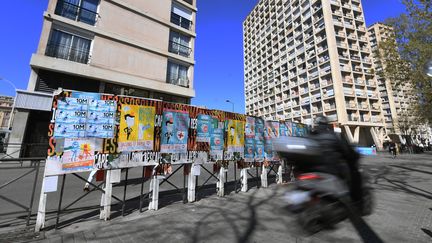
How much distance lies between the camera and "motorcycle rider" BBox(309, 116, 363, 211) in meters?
3.25

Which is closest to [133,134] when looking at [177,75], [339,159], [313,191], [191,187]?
[191,187]

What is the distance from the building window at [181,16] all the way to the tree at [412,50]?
17.7 metres

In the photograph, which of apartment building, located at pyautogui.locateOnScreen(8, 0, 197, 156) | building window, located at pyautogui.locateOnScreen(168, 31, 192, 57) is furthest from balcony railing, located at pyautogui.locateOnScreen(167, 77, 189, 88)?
building window, located at pyautogui.locateOnScreen(168, 31, 192, 57)

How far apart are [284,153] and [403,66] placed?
12.7 meters

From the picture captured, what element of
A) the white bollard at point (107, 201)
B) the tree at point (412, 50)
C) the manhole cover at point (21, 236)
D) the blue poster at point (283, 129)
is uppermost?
the tree at point (412, 50)

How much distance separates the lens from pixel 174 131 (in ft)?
17.0

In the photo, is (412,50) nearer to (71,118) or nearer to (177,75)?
(71,118)

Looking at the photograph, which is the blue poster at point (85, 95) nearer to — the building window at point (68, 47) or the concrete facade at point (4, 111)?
the building window at point (68, 47)

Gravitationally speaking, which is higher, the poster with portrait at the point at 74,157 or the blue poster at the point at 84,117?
the blue poster at the point at 84,117

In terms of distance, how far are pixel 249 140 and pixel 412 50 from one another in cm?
1076

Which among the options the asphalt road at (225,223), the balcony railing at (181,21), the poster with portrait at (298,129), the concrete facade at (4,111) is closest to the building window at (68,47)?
the balcony railing at (181,21)

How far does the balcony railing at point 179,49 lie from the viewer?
68.6 feet

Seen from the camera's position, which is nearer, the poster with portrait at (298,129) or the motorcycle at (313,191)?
the motorcycle at (313,191)

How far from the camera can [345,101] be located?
122 feet
